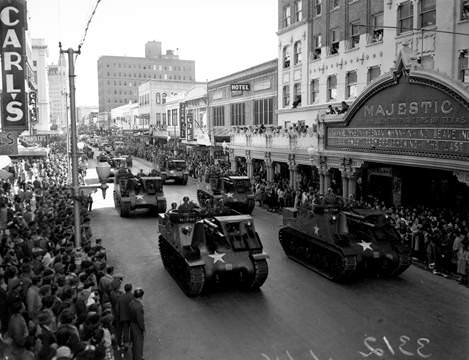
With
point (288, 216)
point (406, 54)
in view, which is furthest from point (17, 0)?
point (406, 54)

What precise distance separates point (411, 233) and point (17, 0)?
1564cm

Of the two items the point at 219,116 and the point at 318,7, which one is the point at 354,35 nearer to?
the point at 318,7

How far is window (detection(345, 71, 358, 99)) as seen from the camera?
2761 centimetres

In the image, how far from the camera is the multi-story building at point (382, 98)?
18.0 metres

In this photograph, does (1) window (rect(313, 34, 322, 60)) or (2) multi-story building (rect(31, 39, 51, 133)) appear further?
(2) multi-story building (rect(31, 39, 51, 133))

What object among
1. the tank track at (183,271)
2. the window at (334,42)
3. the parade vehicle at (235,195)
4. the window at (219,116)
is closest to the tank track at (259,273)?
the tank track at (183,271)

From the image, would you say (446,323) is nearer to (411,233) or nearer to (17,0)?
(411,233)

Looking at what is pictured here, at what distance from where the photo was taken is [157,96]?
86062mm

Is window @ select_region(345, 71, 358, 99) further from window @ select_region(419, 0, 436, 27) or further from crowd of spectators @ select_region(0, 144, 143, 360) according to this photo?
crowd of spectators @ select_region(0, 144, 143, 360)

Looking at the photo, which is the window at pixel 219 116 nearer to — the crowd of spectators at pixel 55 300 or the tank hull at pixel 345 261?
the tank hull at pixel 345 261

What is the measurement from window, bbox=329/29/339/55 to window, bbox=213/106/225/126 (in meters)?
20.9

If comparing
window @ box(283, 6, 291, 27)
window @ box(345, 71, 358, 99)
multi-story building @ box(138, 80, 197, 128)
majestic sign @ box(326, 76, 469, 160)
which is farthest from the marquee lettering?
multi-story building @ box(138, 80, 197, 128)

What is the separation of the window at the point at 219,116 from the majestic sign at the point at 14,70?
31482 mm

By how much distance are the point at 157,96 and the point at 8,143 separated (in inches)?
2589
